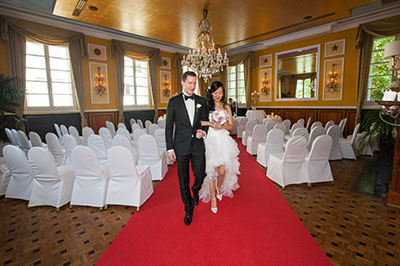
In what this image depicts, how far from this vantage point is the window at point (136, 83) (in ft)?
32.1

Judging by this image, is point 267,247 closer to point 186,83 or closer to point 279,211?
point 279,211

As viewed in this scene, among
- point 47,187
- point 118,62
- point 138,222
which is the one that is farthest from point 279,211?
point 118,62

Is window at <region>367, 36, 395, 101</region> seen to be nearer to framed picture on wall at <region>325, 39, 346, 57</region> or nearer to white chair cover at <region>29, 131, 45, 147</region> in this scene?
framed picture on wall at <region>325, 39, 346, 57</region>

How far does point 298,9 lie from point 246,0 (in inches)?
71.7

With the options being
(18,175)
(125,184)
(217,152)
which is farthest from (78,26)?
(217,152)

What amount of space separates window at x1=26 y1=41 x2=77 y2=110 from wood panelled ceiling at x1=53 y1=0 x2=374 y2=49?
2074mm

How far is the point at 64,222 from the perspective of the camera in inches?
100.0

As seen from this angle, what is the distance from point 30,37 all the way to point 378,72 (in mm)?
12133

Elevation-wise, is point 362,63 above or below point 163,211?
above

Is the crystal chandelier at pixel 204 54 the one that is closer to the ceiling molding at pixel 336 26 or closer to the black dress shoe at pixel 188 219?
the ceiling molding at pixel 336 26

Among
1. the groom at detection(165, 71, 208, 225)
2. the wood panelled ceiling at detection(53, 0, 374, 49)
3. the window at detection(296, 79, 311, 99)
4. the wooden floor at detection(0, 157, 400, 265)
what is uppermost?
the wood panelled ceiling at detection(53, 0, 374, 49)

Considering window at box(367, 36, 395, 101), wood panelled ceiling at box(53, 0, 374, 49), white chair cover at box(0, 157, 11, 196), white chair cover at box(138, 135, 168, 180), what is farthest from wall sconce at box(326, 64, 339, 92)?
white chair cover at box(0, 157, 11, 196)

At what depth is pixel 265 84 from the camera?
10578 millimetres

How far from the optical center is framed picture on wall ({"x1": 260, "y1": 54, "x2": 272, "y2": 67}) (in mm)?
10328
